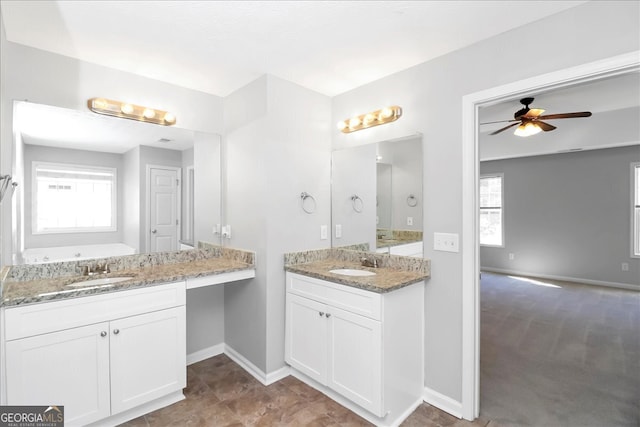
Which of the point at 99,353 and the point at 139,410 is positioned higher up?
the point at 99,353

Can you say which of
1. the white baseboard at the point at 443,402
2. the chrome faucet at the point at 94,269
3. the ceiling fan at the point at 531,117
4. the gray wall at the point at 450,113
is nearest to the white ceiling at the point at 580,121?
the ceiling fan at the point at 531,117

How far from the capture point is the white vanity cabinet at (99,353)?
1.62m

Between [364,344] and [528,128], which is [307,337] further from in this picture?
[528,128]

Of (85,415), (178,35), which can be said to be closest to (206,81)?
(178,35)

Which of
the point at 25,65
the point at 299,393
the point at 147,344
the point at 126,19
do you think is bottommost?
the point at 299,393

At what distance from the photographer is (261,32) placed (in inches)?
74.3

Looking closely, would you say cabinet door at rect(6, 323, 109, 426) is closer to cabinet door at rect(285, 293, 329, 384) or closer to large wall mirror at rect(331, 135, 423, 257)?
cabinet door at rect(285, 293, 329, 384)

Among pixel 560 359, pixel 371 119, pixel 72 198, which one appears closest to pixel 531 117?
pixel 371 119

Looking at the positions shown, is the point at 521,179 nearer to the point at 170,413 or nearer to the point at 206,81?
the point at 206,81

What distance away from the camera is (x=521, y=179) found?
20.0 feet

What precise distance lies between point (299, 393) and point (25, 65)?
9.31 feet

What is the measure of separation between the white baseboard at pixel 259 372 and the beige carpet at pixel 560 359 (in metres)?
1.43

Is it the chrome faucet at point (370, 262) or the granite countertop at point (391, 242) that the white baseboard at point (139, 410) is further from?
the granite countertop at point (391, 242)

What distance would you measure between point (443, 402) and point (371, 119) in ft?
6.82
